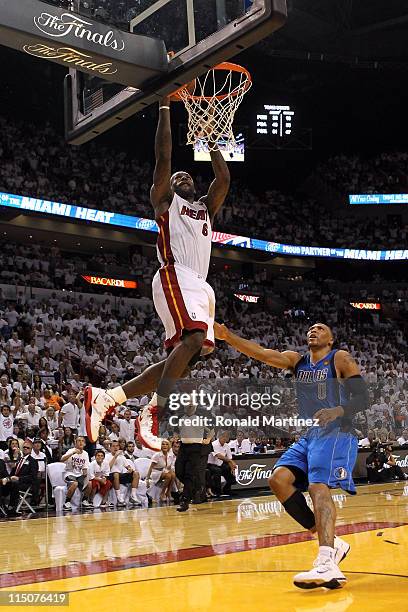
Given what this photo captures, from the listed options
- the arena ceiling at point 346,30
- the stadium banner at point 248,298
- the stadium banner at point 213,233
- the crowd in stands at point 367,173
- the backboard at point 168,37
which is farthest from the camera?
the crowd in stands at point 367,173

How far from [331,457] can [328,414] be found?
0.42 metres

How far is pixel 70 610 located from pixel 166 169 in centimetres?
290

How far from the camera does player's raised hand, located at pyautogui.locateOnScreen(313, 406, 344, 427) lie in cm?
601

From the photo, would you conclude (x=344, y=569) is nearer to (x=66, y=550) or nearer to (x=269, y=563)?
(x=269, y=563)

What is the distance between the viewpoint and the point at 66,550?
26.9 ft

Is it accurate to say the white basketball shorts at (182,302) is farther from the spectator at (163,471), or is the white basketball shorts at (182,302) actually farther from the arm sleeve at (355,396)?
the spectator at (163,471)

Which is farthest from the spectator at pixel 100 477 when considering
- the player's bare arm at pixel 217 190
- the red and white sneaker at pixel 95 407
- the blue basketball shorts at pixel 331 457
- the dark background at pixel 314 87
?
the dark background at pixel 314 87

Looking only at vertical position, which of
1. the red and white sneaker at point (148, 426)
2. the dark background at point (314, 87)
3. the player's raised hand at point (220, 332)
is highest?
the dark background at point (314, 87)

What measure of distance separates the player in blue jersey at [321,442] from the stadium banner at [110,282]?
19425 millimetres

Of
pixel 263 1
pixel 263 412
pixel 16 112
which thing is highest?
pixel 16 112

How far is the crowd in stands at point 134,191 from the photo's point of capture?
2461 centimetres

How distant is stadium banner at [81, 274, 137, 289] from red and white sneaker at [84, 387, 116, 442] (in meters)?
20.4

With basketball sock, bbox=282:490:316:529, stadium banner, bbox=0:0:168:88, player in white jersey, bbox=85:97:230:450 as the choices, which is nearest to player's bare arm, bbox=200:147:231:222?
player in white jersey, bbox=85:97:230:450

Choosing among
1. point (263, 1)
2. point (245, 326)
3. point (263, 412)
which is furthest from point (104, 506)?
point (245, 326)
